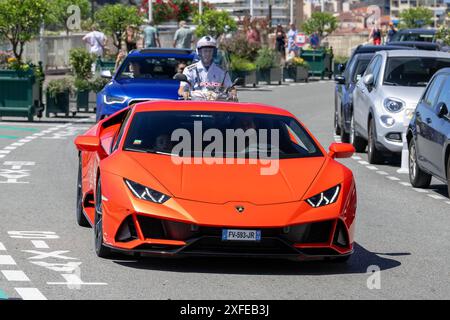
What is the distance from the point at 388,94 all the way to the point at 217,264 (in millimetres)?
10943

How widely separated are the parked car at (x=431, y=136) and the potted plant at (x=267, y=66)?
29.9 m

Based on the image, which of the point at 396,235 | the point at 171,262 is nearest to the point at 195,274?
the point at 171,262

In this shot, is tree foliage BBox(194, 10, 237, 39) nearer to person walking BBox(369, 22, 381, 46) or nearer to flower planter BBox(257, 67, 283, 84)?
flower planter BBox(257, 67, 283, 84)

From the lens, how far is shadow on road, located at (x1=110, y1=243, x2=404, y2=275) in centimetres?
1126

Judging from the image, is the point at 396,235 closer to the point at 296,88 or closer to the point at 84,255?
the point at 84,255

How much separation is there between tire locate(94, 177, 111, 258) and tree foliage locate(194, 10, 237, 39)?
39.3 metres

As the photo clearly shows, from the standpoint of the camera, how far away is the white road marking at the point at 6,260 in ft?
37.2

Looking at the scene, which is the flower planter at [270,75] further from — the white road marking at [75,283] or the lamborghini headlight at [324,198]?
the white road marking at [75,283]

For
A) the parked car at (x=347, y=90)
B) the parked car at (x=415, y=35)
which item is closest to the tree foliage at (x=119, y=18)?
the parked car at (x=415, y=35)

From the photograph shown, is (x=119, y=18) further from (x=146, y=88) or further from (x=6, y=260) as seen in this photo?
(x=6, y=260)

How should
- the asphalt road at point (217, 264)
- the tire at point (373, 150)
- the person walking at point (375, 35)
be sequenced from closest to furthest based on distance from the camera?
1. the asphalt road at point (217, 264)
2. the tire at point (373, 150)
3. the person walking at point (375, 35)

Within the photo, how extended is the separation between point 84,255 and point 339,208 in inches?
84.9

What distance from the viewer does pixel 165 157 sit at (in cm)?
1183

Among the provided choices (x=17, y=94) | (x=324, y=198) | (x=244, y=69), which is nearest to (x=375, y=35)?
(x=244, y=69)
